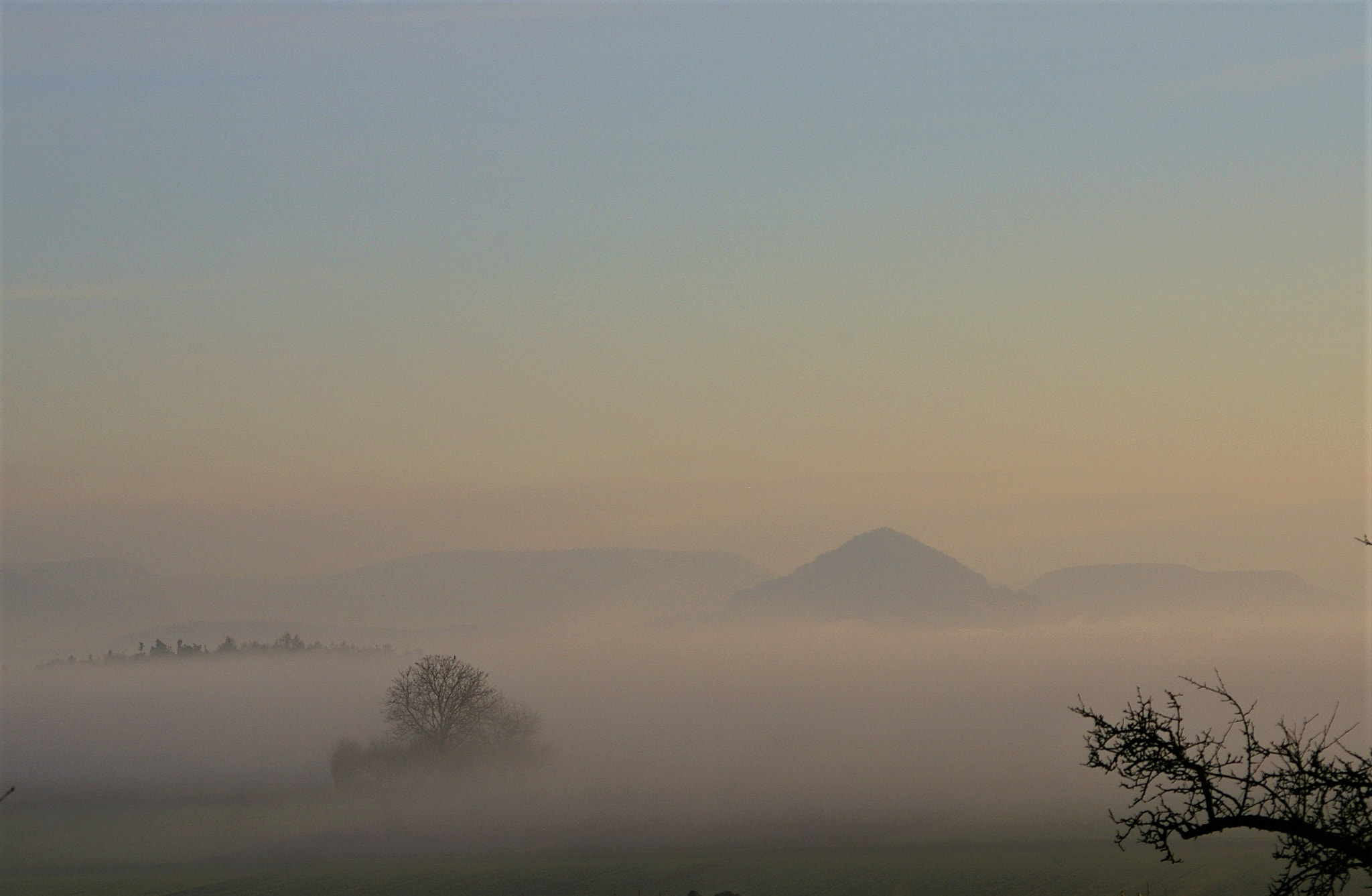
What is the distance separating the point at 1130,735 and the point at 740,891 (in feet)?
172

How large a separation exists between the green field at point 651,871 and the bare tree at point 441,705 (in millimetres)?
9598

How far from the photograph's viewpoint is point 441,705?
316 feet

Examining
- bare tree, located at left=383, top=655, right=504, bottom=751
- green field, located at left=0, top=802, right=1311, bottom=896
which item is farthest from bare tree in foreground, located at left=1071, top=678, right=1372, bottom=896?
bare tree, located at left=383, top=655, right=504, bottom=751

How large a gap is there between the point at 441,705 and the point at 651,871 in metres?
29.1

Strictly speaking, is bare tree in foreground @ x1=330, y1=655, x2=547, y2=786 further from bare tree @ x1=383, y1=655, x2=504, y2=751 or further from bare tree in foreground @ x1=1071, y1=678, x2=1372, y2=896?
bare tree in foreground @ x1=1071, y1=678, x2=1372, y2=896

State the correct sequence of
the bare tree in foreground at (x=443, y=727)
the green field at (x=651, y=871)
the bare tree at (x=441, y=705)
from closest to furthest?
the green field at (x=651, y=871) → the bare tree at (x=441, y=705) → the bare tree in foreground at (x=443, y=727)

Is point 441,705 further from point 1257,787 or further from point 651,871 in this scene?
point 1257,787

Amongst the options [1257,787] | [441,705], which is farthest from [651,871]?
[1257,787]

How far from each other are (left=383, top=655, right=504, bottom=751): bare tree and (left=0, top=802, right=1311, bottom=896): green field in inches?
378

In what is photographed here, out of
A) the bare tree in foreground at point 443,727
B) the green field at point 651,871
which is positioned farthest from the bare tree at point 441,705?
the green field at point 651,871

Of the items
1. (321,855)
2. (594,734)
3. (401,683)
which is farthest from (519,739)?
(594,734)

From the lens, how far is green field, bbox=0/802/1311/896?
63.2m

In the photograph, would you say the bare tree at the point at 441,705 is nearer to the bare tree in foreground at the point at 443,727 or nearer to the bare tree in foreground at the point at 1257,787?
the bare tree in foreground at the point at 443,727

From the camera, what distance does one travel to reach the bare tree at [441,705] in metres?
96.4
